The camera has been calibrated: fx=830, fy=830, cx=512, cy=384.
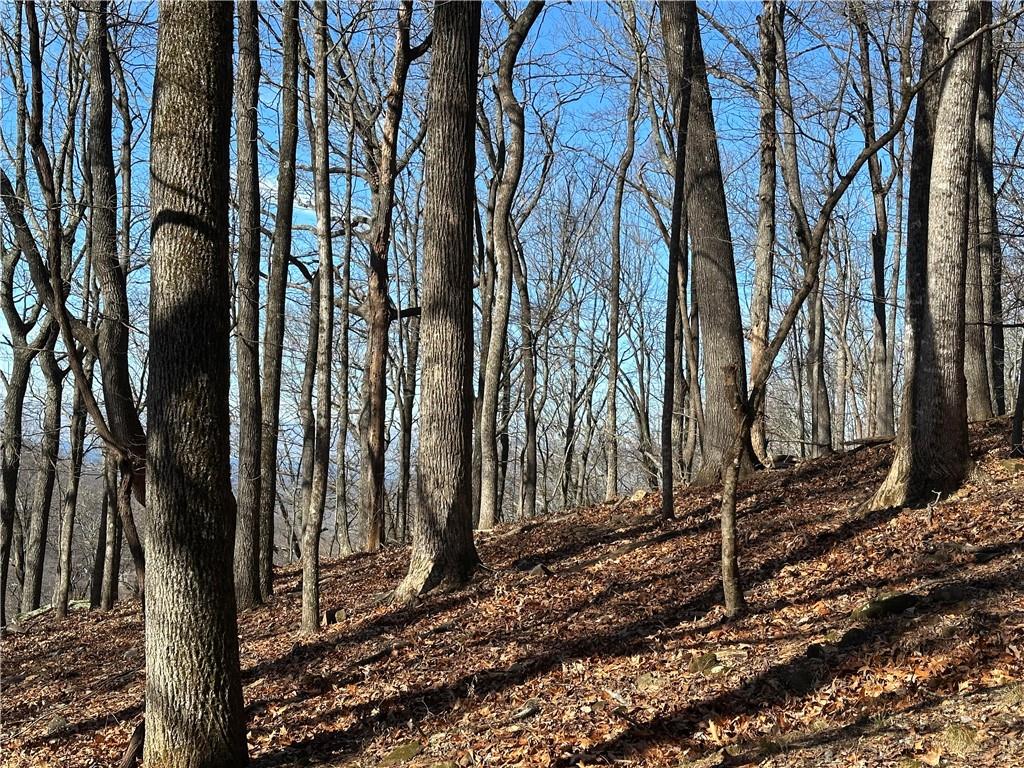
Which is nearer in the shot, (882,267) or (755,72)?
(755,72)

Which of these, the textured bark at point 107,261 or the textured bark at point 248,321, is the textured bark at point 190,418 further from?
the textured bark at point 248,321

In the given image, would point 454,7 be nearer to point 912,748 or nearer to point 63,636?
point 912,748

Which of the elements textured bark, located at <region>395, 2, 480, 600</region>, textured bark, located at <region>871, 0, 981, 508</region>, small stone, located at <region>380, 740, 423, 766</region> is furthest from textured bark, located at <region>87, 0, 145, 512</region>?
textured bark, located at <region>871, 0, 981, 508</region>

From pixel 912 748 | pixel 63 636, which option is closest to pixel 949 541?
pixel 912 748

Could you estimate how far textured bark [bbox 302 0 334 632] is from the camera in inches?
305

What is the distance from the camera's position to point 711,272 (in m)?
11.3

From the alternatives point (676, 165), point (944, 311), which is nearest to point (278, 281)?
point (676, 165)

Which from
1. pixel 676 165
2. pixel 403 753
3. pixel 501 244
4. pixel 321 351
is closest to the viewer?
pixel 403 753

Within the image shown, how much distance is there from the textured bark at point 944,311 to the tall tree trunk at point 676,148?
2.51 metres

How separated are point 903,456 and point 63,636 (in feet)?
37.2

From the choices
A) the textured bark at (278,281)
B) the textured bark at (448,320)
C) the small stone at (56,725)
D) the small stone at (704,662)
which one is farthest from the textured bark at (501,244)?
the small stone at (704,662)

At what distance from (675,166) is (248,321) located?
5.52 meters

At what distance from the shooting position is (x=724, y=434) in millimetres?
10938

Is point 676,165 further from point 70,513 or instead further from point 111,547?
point 70,513
